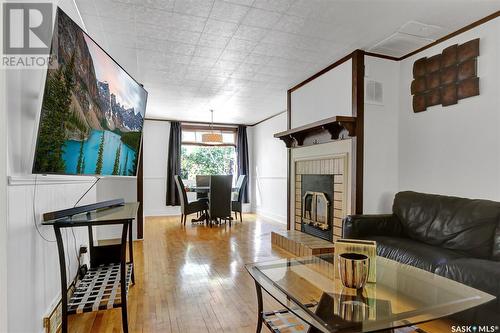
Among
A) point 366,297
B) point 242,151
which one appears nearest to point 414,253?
point 366,297

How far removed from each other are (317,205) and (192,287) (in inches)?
82.8

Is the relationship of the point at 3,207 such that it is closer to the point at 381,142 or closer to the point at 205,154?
the point at 381,142

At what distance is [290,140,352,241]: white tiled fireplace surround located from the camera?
3.33 metres

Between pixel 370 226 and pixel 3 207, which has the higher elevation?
pixel 3 207

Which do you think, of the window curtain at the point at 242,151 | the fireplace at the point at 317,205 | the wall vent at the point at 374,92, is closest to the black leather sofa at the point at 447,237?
the fireplace at the point at 317,205

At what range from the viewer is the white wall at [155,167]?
6781 mm

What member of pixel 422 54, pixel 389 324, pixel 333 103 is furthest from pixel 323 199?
pixel 389 324

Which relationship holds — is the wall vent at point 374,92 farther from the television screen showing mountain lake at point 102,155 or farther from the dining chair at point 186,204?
the dining chair at point 186,204

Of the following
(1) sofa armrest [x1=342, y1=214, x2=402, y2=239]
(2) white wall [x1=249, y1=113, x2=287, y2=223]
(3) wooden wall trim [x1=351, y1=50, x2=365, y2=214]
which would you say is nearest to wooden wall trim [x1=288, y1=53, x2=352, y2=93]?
(3) wooden wall trim [x1=351, y1=50, x2=365, y2=214]

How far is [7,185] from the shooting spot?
1258 millimetres

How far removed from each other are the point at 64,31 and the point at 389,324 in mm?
2057

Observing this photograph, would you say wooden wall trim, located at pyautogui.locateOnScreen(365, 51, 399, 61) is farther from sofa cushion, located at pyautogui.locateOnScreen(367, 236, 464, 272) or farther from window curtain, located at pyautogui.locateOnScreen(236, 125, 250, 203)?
window curtain, located at pyautogui.locateOnScreen(236, 125, 250, 203)

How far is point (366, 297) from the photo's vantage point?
142cm

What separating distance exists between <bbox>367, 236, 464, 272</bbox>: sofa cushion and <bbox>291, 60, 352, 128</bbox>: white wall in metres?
1.56
